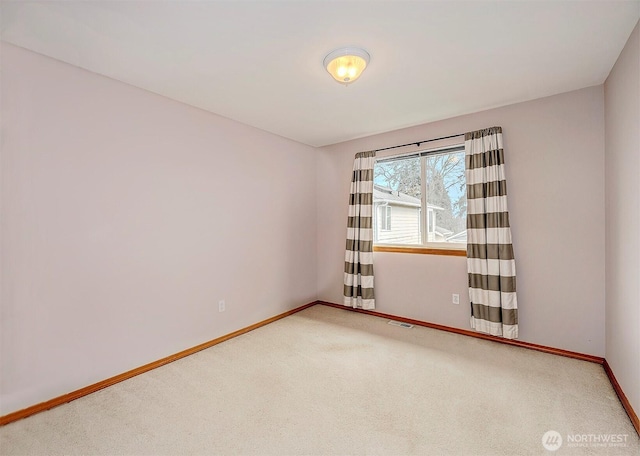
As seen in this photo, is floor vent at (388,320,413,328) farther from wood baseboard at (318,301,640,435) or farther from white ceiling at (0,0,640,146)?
white ceiling at (0,0,640,146)

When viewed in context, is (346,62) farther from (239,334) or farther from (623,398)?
(623,398)

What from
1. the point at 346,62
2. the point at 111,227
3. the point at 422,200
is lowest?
the point at 111,227

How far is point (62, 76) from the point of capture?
6.89 feet

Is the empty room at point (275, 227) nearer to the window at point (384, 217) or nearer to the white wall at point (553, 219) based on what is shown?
the white wall at point (553, 219)

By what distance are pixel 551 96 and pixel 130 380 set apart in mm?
4307

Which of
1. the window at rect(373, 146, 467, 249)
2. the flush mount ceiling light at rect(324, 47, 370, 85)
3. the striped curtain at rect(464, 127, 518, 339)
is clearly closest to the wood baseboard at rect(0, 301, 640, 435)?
the striped curtain at rect(464, 127, 518, 339)

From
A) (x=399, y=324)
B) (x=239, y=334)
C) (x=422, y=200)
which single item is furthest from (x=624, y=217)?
(x=239, y=334)

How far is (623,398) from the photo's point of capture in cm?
198

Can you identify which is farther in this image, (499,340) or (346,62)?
(499,340)

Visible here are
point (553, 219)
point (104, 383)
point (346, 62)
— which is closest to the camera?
point (346, 62)

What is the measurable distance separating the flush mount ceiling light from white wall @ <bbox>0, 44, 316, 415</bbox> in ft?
4.99

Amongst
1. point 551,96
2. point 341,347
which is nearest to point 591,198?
point 551,96

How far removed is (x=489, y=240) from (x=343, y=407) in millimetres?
2096

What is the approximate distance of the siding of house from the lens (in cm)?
368
